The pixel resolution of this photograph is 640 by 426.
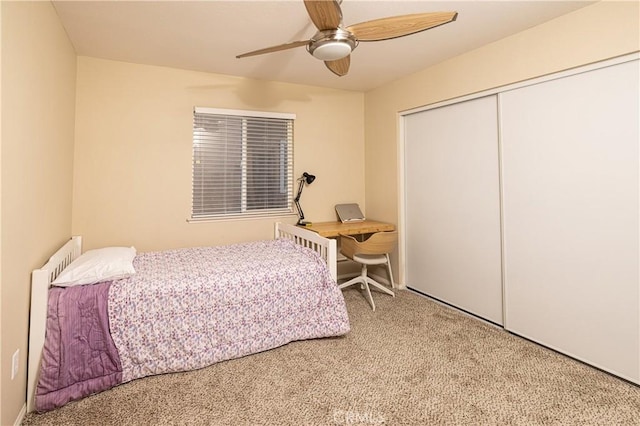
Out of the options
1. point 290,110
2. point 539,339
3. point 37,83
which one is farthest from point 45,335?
point 539,339

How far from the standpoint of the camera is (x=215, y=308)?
7.19ft

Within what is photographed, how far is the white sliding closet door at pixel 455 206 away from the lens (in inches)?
110

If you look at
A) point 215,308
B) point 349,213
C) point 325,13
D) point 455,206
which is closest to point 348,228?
point 349,213

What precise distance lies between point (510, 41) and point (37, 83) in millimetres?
3255

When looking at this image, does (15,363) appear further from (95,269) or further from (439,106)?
(439,106)

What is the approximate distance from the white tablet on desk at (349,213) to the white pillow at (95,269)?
7.73ft

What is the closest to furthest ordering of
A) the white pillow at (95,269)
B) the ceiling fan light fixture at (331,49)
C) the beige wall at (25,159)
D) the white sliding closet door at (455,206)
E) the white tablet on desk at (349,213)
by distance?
1. the beige wall at (25,159)
2. the ceiling fan light fixture at (331,49)
3. the white pillow at (95,269)
4. the white sliding closet door at (455,206)
5. the white tablet on desk at (349,213)

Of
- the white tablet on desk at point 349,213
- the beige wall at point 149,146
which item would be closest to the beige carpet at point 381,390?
the beige wall at point 149,146

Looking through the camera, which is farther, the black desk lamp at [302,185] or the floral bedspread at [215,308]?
the black desk lamp at [302,185]

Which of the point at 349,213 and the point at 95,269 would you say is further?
the point at 349,213

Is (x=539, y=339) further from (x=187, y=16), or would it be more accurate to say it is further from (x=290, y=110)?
(x=187, y=16)

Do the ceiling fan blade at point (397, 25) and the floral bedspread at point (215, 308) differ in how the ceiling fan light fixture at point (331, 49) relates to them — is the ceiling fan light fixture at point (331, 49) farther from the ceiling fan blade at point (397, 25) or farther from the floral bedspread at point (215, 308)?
the floral bedspread at point (215, 308)

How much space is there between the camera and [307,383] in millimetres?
1969

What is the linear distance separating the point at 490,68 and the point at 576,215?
1.36m
